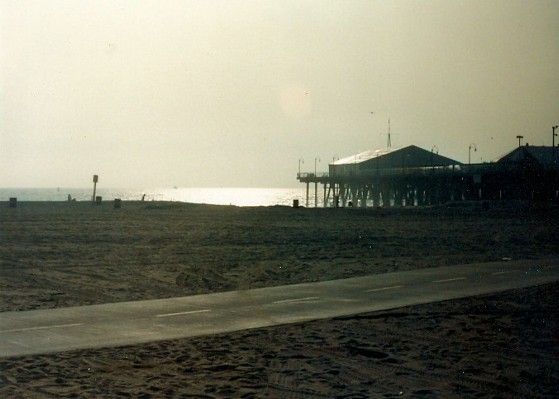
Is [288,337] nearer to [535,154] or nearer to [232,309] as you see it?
[232,309]

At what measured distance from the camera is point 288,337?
9766 mm

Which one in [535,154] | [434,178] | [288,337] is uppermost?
[535,154]

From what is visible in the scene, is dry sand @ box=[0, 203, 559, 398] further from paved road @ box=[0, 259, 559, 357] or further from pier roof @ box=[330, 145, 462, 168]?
pier roof @ box=[330, 145, 462, 168]

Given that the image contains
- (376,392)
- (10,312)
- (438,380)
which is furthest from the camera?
(10,312)

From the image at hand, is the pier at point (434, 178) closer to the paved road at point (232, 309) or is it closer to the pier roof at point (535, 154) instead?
the pier roof at point (535, 154)

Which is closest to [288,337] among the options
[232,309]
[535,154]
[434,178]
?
[232,309]

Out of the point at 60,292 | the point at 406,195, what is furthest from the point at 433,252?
the point at 406,195

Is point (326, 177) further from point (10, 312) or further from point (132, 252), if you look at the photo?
point (10, 312)

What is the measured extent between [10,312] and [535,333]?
752 cm

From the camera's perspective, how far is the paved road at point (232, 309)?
31.8 feet

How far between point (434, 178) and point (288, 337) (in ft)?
245

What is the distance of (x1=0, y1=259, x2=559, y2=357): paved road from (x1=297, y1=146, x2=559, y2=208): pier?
48.3 m

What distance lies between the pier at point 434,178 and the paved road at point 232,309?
4829 centimetres

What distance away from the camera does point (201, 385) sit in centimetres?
746
